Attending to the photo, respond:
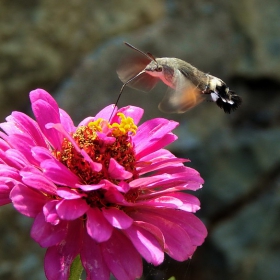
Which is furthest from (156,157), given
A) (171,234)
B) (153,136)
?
(171,234)

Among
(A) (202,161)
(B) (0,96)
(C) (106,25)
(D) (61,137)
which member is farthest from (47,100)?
(A) (202,161)

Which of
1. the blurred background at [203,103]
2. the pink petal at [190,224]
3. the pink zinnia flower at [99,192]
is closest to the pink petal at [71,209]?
the pink zinnia flower at [99,192]

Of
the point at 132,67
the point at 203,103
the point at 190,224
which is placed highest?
the point at 132,67

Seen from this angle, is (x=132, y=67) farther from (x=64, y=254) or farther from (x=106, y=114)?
(x=64, y=254)

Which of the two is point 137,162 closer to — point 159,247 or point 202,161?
point 159,247

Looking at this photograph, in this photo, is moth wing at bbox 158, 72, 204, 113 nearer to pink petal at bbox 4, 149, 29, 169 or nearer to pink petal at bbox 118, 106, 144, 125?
pink petal at bbox 118, 106, 144, 125

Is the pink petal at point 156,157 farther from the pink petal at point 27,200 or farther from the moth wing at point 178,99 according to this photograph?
the pink petal at point 27,200

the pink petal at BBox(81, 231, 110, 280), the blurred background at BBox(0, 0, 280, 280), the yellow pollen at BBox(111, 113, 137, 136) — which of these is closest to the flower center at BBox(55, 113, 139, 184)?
the yellow pollen at BBox(111, 113, 137, 136)
